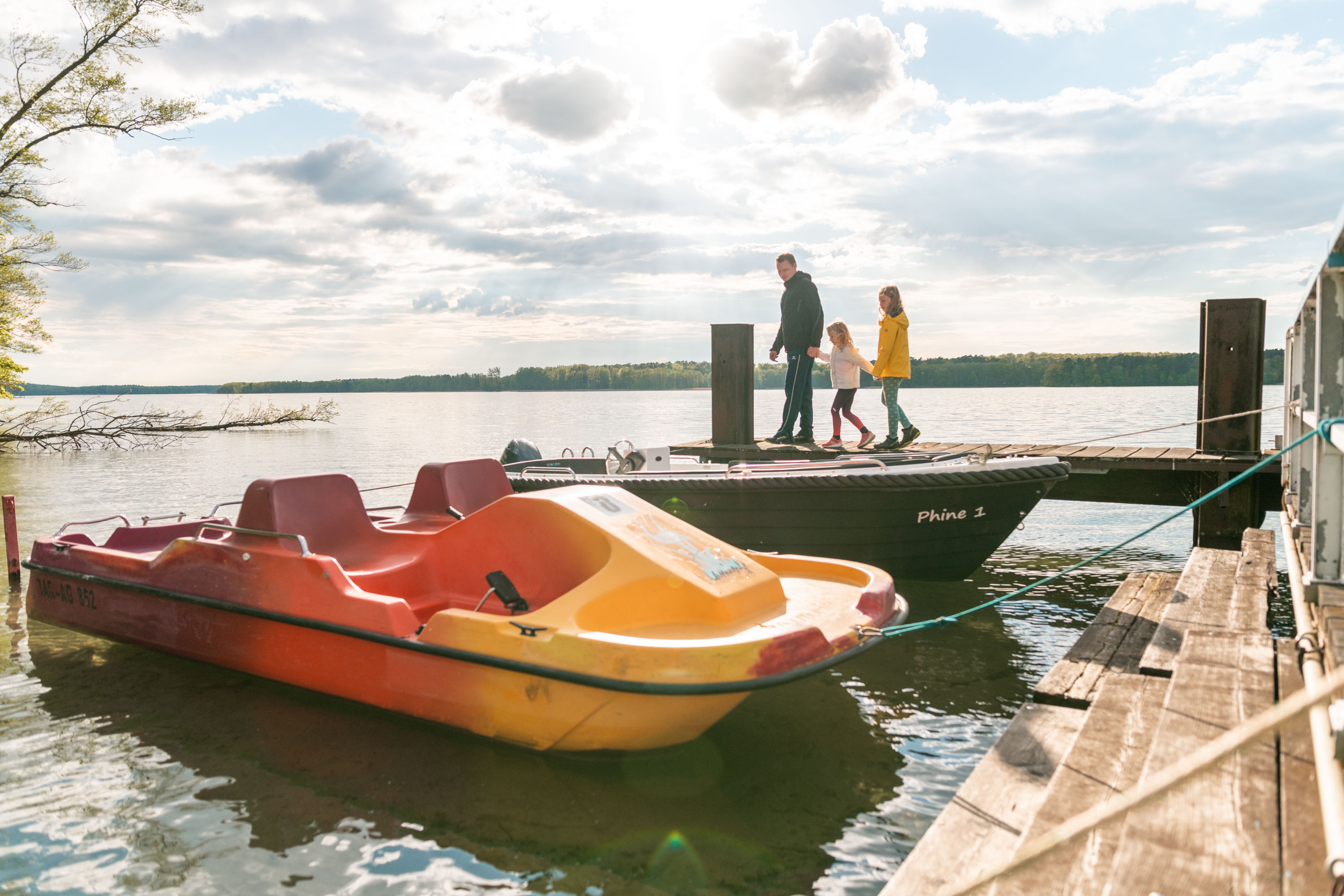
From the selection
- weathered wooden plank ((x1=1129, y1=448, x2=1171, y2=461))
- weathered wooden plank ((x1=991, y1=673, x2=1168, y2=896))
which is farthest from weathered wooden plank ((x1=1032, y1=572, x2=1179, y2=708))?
weathered wooden plank ((x1=1129, y1=448, x2=1171, y2=461))

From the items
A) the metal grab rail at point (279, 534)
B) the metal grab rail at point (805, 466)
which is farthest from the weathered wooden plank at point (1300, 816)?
the metal grab rail at point (805, 466)

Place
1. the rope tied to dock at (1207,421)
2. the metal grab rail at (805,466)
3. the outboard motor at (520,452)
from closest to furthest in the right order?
the rope tied to dock at (1207,421) < the metal grab rail at (805,466) < the outboard motor at (520,452)

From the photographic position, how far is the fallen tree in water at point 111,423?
26219 millimetres

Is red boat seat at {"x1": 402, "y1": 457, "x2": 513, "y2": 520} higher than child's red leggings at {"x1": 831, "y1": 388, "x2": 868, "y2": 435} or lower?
lower

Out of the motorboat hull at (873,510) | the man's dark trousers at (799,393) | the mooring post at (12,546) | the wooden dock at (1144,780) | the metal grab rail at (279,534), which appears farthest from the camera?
the man's dark trousers at (799,393)

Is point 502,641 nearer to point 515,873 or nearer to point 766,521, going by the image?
point 515,873

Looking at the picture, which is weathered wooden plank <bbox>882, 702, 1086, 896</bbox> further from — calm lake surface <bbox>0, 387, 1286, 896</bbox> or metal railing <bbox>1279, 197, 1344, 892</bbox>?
metal railing <bbox>1279, 197, 1344, 892</bbox>

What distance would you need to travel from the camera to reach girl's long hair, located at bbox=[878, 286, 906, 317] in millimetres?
10109

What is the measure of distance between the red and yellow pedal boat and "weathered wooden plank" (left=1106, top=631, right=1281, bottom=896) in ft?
4.65

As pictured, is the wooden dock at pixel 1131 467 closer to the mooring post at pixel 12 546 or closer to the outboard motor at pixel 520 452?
the outboard motor at pixel 520 452

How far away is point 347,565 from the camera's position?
558cm

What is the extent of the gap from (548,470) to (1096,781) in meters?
7.12

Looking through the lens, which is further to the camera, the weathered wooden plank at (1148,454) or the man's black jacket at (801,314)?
the man's black jacket at (801,314)

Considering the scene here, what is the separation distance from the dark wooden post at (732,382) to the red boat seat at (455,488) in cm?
623
